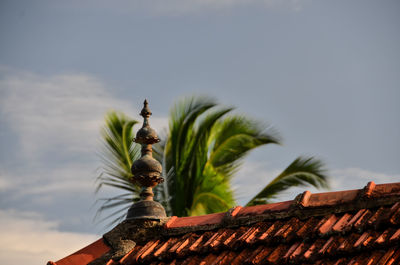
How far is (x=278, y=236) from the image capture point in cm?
545

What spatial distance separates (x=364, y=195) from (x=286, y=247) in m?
0.75

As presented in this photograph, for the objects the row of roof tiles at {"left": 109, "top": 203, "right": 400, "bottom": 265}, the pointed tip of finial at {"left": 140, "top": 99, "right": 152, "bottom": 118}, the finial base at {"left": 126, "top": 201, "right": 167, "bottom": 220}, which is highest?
the pointed tip of finial at {"left": 140, "top": 99, "right": 152, "bottom": 118}

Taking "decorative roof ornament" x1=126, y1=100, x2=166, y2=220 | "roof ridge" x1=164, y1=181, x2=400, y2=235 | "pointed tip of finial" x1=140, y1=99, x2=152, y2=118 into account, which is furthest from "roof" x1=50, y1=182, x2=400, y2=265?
"pointed tip of finial" x1=140, y1=99, x2=152, y2=118

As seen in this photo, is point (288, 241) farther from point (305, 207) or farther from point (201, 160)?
point (201, 160)

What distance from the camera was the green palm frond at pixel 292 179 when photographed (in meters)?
12.4

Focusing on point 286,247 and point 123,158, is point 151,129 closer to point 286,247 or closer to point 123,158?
point 286,247

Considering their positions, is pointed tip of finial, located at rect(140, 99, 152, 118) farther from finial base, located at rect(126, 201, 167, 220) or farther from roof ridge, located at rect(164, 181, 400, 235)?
roof ridge, located at rect(164, 181, 400, 235)

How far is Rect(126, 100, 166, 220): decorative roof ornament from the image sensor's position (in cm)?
662

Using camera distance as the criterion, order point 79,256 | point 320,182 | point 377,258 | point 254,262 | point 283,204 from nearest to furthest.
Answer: point 377,258
point 254,262
point 283,204
point 79,256
point 320,182

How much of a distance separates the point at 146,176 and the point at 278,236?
1.92 metres

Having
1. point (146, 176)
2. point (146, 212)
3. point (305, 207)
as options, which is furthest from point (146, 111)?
point (305, 207)

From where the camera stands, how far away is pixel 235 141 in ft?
42.6

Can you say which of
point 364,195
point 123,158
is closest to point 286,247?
point 364,195

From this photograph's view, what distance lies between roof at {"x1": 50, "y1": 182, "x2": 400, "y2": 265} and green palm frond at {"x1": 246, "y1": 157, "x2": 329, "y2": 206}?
6.12 m
